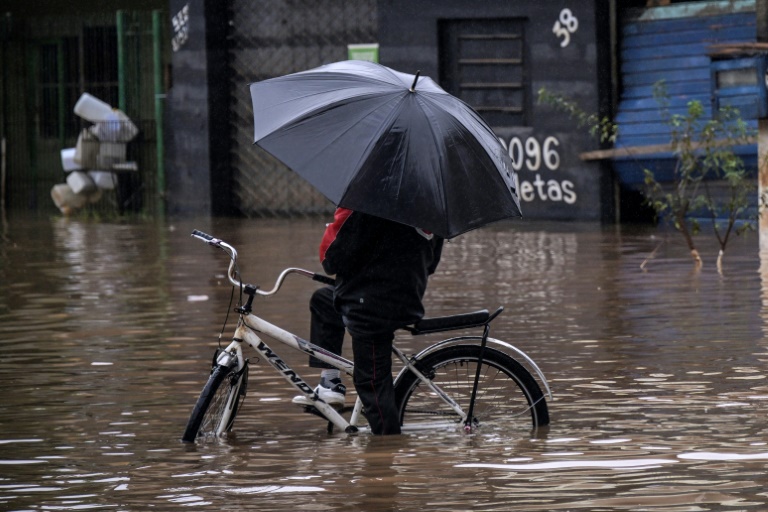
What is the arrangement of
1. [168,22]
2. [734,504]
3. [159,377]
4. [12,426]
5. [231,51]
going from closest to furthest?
[734,504] → [12,426] → [159,377] → [231,51] → [168,22]

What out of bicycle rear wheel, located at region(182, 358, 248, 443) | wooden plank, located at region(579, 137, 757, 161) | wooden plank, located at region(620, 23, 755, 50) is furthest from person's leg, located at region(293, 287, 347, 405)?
wooden plank, located at region(620, 23, 755, 50)

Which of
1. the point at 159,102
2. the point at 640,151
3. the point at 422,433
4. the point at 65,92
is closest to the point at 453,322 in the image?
the point at 422,433

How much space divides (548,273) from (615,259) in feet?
4.43

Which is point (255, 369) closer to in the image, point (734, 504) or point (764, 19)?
point (734, 504)

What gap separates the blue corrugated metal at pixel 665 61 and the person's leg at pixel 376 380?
1305cm

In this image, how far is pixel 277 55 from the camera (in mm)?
23734

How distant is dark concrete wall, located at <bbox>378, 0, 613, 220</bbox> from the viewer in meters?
20.7

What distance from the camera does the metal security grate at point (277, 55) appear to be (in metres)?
23.2

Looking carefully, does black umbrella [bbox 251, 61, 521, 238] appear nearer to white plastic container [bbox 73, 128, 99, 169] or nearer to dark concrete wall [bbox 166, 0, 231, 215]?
dark concrete wall [bbox 166, 0, 231, 215]

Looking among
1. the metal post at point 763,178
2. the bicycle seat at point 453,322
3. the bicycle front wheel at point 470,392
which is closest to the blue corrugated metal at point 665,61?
the metal post at point 763,178

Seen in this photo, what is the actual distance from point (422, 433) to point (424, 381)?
1.02 feet

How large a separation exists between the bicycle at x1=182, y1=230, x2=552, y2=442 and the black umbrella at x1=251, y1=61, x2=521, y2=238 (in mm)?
441

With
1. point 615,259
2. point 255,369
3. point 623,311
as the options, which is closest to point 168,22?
point 615,259

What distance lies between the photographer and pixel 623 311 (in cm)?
1130
